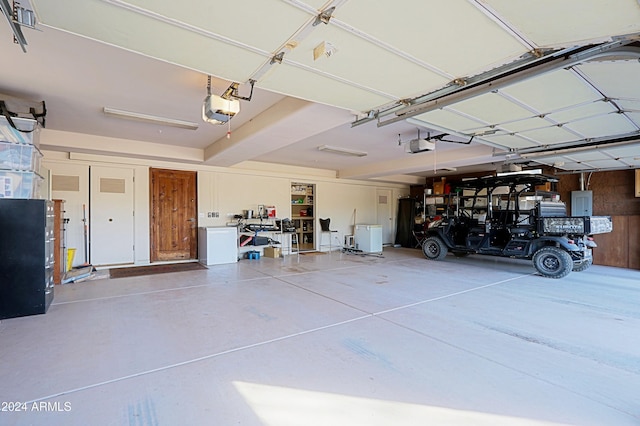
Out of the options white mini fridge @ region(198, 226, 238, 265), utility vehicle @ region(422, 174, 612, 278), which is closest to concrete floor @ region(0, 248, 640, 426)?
utility vehicle @ region(422, 174, 612, 278)

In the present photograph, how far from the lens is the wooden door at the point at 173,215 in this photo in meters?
7.06

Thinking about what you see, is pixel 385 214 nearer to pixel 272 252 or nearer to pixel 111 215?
pixel 272 252

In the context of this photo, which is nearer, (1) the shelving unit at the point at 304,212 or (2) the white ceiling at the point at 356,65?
(2) the white ceiling at the point at 356,65

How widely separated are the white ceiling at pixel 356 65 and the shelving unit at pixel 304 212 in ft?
16.1

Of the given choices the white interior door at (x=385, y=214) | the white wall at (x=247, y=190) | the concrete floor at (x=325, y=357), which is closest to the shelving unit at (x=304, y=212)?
the white wall at (x=247, y=190)

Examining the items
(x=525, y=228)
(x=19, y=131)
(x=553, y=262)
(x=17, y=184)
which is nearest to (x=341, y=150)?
(x=525, y=228)

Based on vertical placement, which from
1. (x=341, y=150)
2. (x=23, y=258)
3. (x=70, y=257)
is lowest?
(x=70, y=257)

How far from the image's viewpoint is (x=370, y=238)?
30.1 ft

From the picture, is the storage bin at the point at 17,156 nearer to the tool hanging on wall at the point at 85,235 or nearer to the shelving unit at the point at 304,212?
the tool hanging on wall at the point at 85,235

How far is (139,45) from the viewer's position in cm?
194

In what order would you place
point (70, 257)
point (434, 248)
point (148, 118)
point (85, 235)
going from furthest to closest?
point (434, 248), point (85, 235), point (70, 257), point (148, 118)

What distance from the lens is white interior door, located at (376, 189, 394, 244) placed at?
11.4m

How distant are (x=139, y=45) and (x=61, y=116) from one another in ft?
12.7

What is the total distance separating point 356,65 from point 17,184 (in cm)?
413
